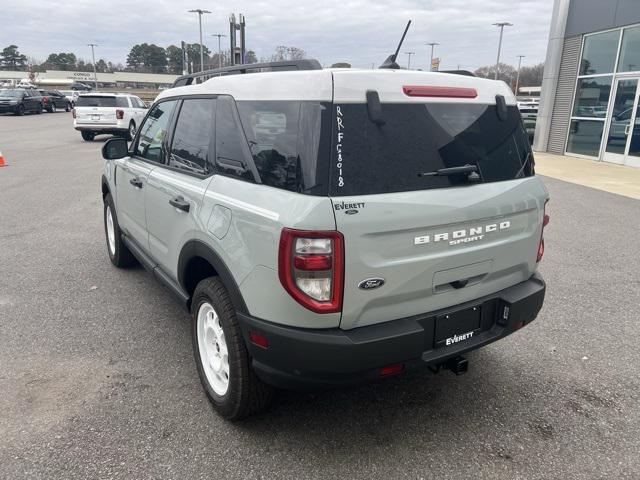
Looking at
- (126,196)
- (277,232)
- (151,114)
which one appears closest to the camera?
(277,232)

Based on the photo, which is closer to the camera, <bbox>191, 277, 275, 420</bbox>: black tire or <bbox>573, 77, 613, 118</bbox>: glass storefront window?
<bbox>191, 277, 275, 420</bbox>: black tire

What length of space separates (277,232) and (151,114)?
2471 mm

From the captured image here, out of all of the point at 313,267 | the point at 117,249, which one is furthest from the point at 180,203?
the point at 117,249

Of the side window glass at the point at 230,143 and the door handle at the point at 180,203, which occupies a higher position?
the side window glass at the point at 230,143

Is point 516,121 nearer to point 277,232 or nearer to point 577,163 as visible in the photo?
point 277,232

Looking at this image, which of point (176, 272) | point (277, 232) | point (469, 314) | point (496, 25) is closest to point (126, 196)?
point (176, 272)

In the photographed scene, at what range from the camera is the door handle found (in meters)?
2.95

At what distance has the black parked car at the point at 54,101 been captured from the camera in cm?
3725

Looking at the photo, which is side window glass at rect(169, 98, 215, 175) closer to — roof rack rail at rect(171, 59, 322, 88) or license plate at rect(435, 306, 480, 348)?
roof rack rail at rect(171, 59, 322, 88)

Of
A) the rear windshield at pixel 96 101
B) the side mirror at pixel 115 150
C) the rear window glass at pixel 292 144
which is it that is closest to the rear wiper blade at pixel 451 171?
the rear window glass at pixel 292 144

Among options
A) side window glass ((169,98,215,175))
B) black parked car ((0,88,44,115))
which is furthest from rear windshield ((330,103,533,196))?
black parked car ((0,88,44,115))

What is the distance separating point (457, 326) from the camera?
8.37 feet

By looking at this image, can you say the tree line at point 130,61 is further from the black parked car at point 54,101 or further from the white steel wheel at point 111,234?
the white steel wheel at point 111,234

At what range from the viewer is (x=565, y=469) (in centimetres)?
248
